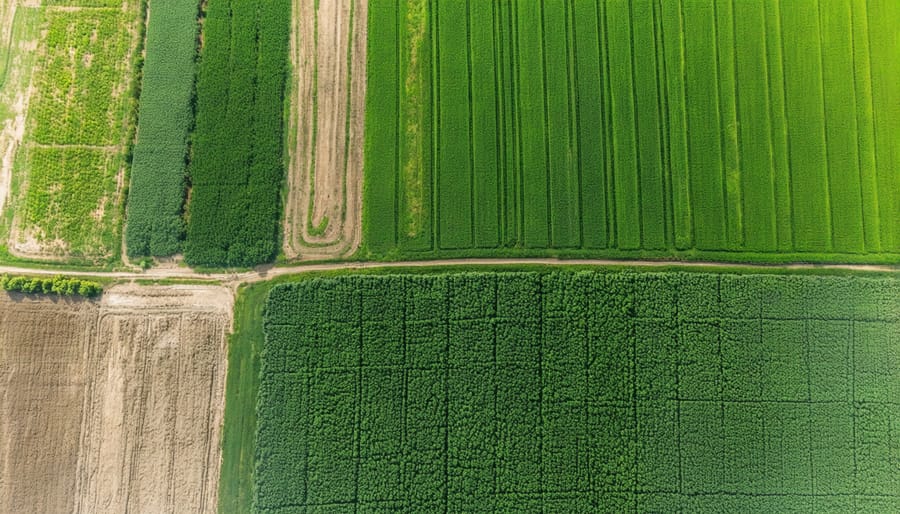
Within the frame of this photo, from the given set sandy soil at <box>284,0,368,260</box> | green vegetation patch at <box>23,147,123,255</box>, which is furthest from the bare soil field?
sandy soil at <box>284,0,368,260</box>

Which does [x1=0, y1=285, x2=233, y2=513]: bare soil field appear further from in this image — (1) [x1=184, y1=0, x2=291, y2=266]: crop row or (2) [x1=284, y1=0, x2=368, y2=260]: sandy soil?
(2) [x1=284, y1=0, x2=368, y2=260]: sandy soil

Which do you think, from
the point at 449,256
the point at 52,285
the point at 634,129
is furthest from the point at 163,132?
the point at 634,129

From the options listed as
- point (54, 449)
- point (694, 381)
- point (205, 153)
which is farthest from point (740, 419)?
point (54, 449)

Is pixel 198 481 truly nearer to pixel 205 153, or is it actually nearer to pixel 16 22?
pixel 205 153

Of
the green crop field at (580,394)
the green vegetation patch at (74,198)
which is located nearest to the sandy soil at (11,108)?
the green vegetation patch at (74,198)

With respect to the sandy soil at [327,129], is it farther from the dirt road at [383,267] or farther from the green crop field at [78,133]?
the green crop field at [78,133]

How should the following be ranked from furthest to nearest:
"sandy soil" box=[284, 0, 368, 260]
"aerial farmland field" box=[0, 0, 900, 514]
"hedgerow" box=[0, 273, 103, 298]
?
"sandy soil" box=[284, 0, 368, 260]
"hedgerow" box=[0, 273, 103, 298]
"aerial farmland field" box=[0, 0, 900, 514]

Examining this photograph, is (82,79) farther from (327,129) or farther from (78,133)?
(327,129)
